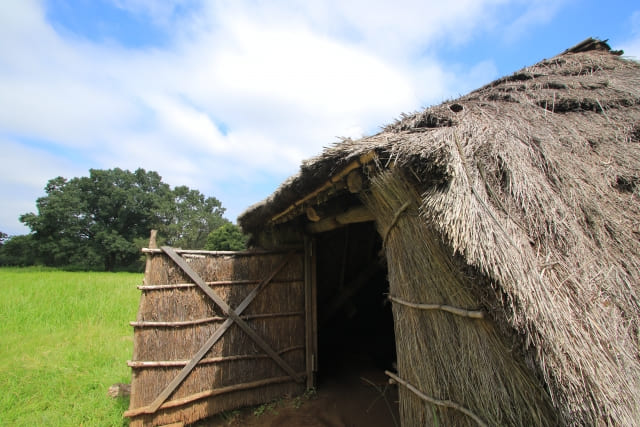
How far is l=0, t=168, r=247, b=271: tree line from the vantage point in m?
26.1

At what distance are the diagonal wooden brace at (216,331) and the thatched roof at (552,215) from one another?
187cm

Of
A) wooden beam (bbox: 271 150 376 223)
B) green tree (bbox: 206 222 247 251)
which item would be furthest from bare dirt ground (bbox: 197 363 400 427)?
green tree (bbox: 206 222 247 251)

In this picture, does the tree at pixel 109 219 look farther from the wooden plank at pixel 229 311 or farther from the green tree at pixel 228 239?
the wooden plank at pixel 229 311

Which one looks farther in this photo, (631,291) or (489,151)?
(489,151)

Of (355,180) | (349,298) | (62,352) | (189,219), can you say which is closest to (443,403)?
(355,180)

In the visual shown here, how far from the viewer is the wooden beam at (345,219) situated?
320 cm

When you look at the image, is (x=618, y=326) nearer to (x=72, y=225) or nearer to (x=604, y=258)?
(x=604, y=258)

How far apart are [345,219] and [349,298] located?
8.00 ft

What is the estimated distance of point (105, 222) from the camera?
30.0 meters

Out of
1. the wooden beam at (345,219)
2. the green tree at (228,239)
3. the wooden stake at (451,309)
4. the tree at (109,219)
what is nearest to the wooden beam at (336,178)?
the wooden beam at (345,219)

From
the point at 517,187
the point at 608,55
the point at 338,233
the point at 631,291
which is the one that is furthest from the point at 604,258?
the point at 608,55

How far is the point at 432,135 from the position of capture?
200 centimetres

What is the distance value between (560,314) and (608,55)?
16.1 ft

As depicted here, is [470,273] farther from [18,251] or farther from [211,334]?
[18,251]
